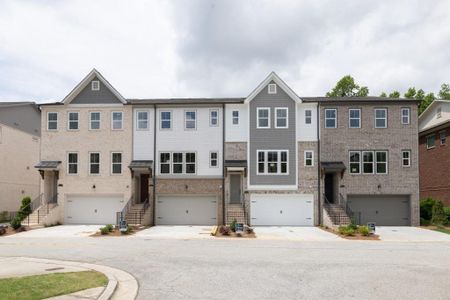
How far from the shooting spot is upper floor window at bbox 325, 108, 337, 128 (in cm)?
2959

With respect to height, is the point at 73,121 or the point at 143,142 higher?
the point at 73,121

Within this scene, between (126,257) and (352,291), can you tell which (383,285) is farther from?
(126,257)

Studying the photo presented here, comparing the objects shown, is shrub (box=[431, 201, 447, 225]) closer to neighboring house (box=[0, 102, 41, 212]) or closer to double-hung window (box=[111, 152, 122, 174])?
double-hung window (box=[111, 152, 122, 174])

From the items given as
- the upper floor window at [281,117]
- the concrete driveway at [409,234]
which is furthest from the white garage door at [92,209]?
the concrete driveway at [409,234]

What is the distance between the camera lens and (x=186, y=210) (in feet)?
98.7

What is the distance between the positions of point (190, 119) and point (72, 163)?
9114mm

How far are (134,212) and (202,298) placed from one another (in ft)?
65.9

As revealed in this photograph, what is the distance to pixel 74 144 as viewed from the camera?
3044 centimetres

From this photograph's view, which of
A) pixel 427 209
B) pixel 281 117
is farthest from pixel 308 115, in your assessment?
pixel 427 209

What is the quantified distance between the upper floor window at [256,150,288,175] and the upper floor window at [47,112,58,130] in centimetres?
1490

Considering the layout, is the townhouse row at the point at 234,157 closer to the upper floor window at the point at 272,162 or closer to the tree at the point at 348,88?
the upper floor window at the point at 272,162

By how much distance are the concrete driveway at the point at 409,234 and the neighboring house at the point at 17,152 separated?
28.7 meters

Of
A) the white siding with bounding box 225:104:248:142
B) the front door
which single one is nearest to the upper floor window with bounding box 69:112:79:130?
the white siding with bounding box 225:104:248:142

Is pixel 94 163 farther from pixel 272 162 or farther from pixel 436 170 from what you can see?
pixel 436 170
